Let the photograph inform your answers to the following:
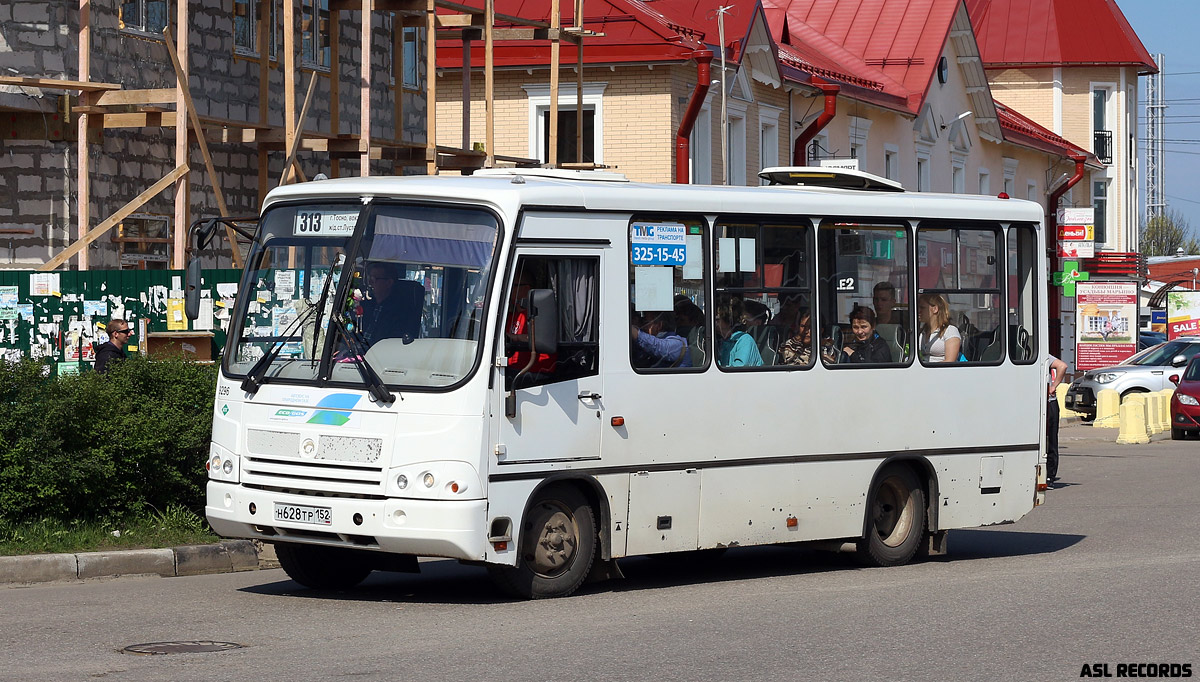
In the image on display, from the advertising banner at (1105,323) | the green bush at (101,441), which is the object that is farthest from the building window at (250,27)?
the advertising banner at (1105,323)

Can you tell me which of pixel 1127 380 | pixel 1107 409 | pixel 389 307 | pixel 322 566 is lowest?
pixel 322 566

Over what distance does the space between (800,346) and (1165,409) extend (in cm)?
2364

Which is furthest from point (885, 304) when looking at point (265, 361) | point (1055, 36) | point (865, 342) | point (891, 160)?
point (1055, 36)

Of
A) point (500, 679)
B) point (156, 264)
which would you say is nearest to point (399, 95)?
point (156, 264)

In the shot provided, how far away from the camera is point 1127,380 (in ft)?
122

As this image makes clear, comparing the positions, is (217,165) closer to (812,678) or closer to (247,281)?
(247,281)

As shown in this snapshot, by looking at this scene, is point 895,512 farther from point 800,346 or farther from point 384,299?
point 384,299

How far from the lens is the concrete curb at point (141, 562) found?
11.4m

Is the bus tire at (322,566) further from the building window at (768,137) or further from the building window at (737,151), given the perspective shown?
the building window at (768,137)

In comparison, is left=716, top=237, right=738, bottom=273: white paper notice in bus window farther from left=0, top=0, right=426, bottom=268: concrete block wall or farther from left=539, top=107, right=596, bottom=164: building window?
left=539, top=107, right=596, bottom=164: building window

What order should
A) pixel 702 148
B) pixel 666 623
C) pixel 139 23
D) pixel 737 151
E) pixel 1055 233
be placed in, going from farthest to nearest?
pixel 1055 233 < pixel 737 151 < pixel 702 148 < pixel 139 23 < pixel 666 623

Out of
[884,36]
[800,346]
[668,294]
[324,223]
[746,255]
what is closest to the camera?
[324,223]

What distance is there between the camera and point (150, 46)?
20.7 m

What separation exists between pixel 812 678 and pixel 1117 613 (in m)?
3.00
